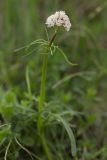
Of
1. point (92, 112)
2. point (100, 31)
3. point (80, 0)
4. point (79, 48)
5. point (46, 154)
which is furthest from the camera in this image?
point (80, 0)

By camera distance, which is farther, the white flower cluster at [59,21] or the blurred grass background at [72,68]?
the blurred grass background at [72,68]

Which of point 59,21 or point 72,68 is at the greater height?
point 59,21

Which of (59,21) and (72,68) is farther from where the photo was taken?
(72,68)

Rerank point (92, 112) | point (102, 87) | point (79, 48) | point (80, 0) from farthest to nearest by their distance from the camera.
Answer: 1. point (80, 0)
2. point (79, 48)
3. point (102, 87)
4. point (92, 112)

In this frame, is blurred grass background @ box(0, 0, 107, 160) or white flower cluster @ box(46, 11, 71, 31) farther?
blurred grass background @ box(0, 0, 107, 160)

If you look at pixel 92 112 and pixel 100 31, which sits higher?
pixel 100 31

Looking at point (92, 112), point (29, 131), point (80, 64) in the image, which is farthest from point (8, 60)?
point (29, 131)

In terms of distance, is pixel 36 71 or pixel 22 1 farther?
pixel 22 1

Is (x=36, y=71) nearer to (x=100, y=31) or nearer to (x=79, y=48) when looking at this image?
(x=79, y=48)
